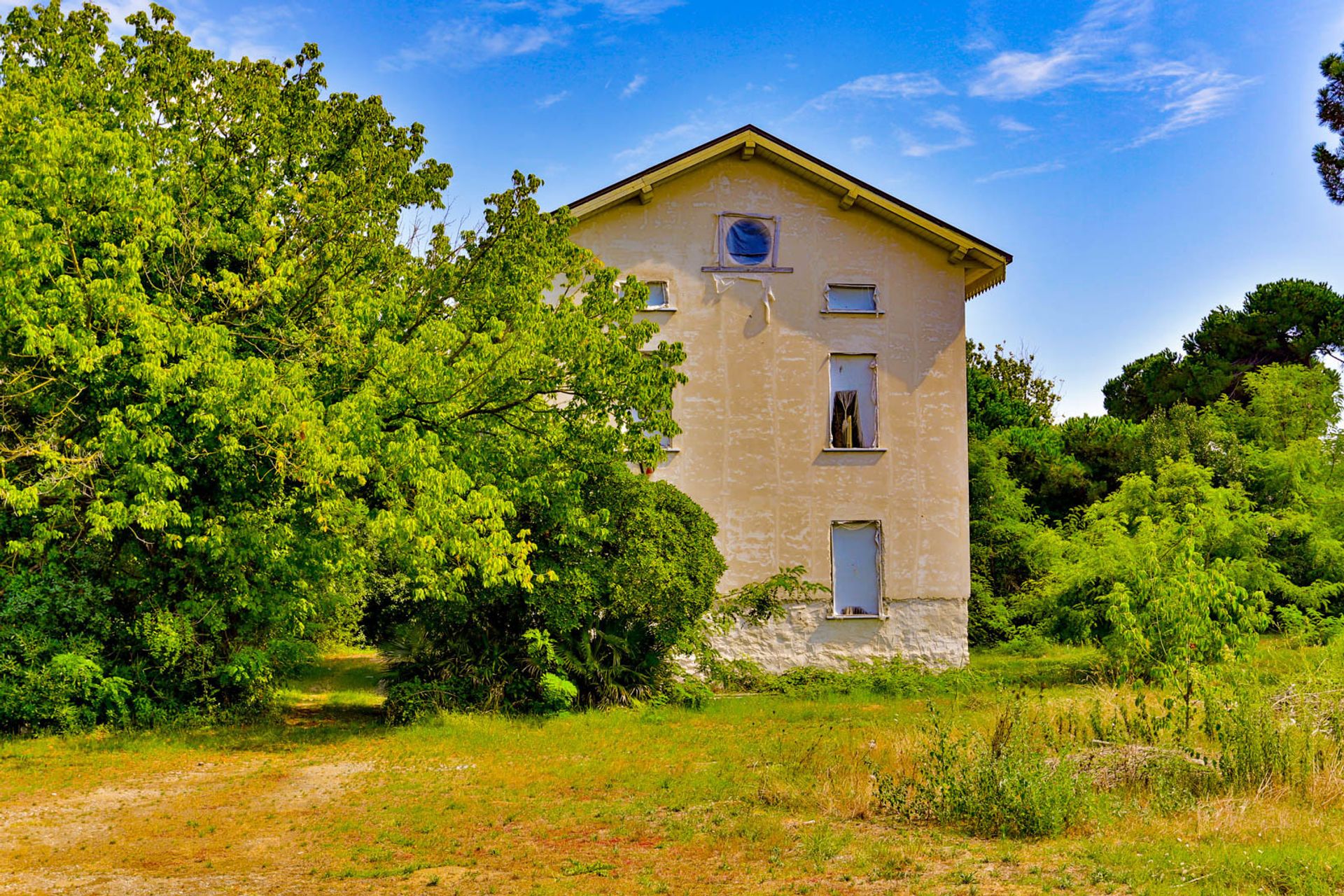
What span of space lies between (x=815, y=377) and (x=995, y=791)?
13964mm

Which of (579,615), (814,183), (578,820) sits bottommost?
(578,820)

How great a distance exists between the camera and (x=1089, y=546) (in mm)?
22047

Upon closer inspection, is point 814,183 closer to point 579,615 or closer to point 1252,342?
point 579,615

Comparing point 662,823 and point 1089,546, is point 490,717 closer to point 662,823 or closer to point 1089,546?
point 662,823

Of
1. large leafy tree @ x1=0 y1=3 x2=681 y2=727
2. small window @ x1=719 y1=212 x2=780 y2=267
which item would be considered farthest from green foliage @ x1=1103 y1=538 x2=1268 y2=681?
small window @ x1=719 y1=212 x2=780 y2=267

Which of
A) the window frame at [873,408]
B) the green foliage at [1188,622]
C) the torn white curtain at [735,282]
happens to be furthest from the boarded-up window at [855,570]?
the green foliage at [1188,622]

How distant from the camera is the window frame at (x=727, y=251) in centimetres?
2311

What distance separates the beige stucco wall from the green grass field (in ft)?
17.8

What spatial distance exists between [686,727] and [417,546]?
15.7ft

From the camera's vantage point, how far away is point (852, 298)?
23531 millimetres

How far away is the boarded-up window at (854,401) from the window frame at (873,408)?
0.05 feet

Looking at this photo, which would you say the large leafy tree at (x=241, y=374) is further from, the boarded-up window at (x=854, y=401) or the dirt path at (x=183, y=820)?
the boarded-up window at (x=854, y=401)

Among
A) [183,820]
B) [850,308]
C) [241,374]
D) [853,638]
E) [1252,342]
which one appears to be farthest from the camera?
[1252,342]

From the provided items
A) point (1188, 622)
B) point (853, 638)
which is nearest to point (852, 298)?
point (853, 638)
